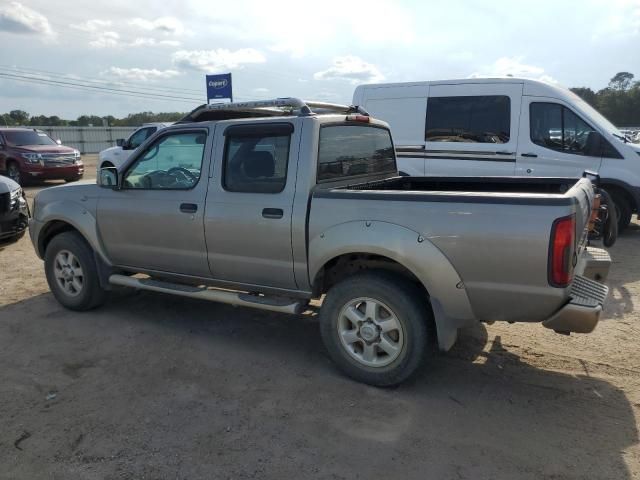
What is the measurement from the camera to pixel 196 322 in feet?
16.3

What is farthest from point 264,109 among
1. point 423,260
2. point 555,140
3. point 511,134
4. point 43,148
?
point 43,148

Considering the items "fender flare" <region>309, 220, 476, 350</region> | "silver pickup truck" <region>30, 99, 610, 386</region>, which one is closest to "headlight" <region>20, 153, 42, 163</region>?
"silver pickup truck" <region>30, 99, 610, 386</region>

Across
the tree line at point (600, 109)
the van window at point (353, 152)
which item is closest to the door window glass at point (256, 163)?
the van window at point (353, 152)

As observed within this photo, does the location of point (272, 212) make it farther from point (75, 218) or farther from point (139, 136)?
point (139, 136)

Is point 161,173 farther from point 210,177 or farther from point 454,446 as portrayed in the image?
point 454,446

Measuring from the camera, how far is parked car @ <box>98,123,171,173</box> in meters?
13.9

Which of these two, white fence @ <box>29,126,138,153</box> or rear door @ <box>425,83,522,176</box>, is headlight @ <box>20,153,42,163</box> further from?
white fence @ <box>29,126,138,153</box>

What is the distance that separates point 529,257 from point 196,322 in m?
3.19

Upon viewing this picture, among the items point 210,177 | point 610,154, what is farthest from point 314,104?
point 610,154

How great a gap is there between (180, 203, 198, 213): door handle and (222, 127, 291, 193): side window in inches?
12.9

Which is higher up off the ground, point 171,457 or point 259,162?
point 259,162

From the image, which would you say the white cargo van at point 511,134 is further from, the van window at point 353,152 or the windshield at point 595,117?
the van window at point 353,152

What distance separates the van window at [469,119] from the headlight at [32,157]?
39.9ft

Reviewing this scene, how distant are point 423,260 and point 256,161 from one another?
5.26 feet
